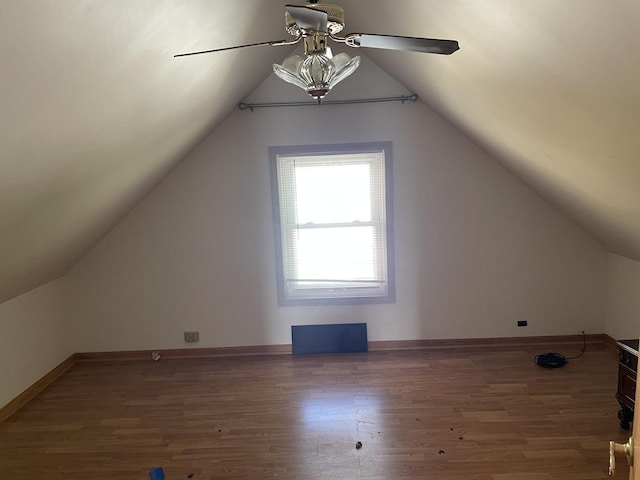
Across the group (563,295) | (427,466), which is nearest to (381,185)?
(563,295)

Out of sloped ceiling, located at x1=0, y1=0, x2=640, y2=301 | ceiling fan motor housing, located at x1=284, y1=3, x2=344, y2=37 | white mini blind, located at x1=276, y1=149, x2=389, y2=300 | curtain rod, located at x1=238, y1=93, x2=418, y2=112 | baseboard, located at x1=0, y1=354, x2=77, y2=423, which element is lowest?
baseboard, located at x1=0, y1=354, x2=77, y2=423

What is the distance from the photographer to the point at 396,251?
429cm

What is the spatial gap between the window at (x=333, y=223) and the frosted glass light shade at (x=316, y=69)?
89.4 inches

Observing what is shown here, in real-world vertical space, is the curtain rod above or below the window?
above

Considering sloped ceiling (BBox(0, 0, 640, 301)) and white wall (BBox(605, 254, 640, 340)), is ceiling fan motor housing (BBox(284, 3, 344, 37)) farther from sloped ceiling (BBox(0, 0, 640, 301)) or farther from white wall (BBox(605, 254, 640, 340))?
white wall (BBox(605, 254, 640, 340))

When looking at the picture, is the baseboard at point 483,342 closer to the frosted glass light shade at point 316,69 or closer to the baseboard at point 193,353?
the baseboard at point 193,353

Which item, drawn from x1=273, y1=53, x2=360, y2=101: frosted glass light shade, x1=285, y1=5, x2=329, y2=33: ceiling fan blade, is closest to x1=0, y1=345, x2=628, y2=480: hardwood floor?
x1=273, y1=53, x2=360, y2=101: frosted glass light shade

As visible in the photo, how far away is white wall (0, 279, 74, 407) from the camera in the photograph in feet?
11.8

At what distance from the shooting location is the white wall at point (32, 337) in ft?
11.8

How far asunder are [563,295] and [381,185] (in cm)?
194

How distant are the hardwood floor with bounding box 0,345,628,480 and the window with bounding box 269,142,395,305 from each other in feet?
2.15

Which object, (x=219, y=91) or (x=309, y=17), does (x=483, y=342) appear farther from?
(x=309, y=17)

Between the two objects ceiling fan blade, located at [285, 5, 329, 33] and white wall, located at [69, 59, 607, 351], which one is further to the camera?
white wall, located at [69, 59, 607, 351]

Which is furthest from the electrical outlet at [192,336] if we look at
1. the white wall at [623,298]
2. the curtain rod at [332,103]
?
the white wall at [623,298]
